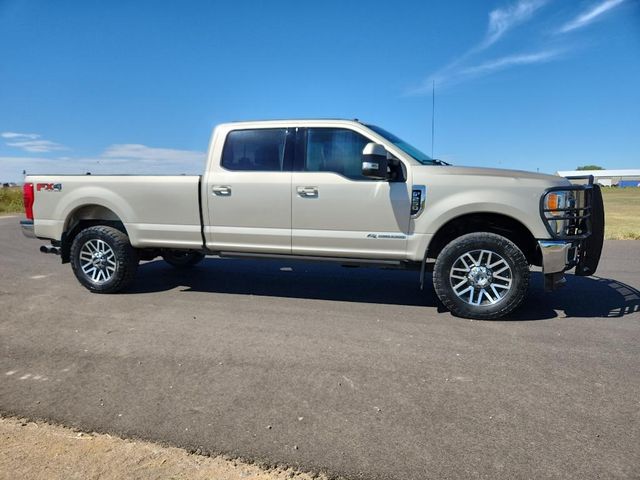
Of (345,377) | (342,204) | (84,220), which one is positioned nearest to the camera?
(345,377)

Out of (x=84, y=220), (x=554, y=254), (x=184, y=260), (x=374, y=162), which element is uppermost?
(x=374, y=162)

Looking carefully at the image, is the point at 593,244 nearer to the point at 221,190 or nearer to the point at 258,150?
the point at 258,150

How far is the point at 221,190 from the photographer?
5.68m

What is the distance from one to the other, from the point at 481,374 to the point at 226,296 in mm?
3444

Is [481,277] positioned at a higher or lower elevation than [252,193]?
lower

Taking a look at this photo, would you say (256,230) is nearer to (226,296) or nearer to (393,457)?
(226,296)

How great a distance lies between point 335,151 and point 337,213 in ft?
2.40

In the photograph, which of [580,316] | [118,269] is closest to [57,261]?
[118,269]

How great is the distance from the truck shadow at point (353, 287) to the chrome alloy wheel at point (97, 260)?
1.23 ft

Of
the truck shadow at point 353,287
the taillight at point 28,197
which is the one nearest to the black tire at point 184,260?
the truck shadow at point 353,287

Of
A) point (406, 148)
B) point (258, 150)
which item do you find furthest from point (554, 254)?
point (258, 150)

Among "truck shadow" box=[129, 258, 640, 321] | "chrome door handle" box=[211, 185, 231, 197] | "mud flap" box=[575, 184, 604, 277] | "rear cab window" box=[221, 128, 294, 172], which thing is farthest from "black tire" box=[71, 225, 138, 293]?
"mud flap" box=[575, 184, 604, 277]

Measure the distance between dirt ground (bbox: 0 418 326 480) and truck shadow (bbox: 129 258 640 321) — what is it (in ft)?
11.3

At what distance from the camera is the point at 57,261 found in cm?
854
